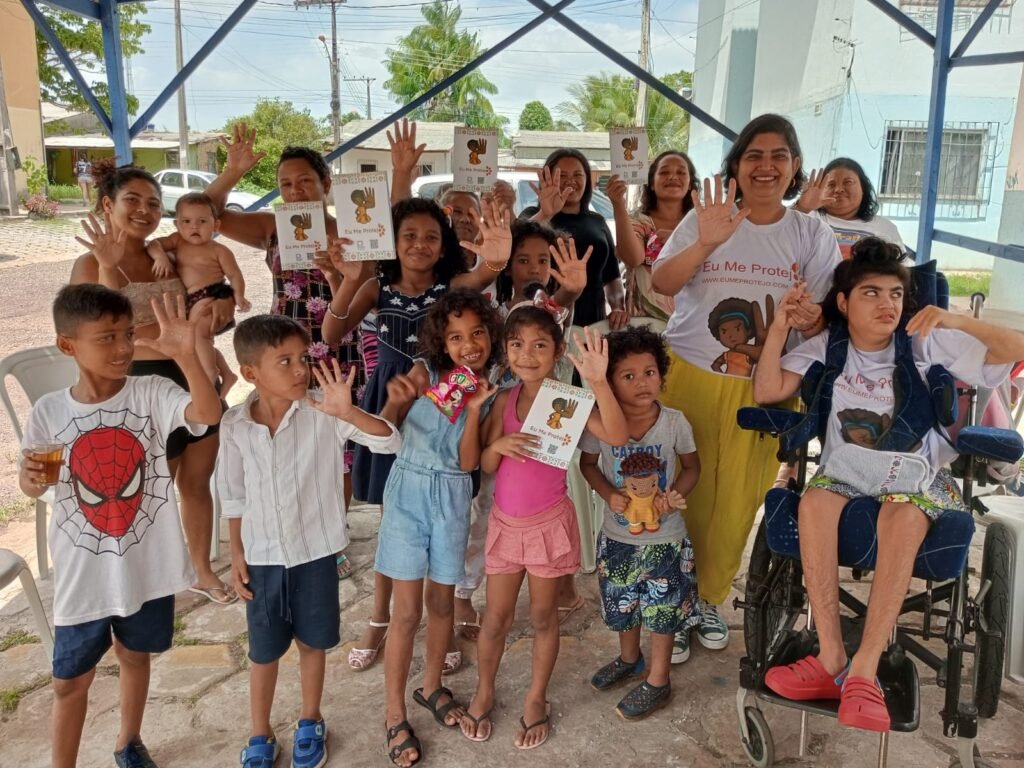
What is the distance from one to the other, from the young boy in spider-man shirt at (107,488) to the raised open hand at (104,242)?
2.36ft

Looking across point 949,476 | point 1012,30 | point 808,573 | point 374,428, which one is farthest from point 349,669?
point 1012,30

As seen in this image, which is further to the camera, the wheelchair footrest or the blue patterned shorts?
the blue patterned shorts

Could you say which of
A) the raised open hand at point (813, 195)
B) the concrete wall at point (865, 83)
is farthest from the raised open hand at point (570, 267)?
the concrete wall at point (865, 83)

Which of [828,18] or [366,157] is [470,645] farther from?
[366,157]

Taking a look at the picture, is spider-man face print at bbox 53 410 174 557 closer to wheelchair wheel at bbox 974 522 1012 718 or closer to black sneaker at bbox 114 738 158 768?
black sneaker at bbox 114 738 158 768

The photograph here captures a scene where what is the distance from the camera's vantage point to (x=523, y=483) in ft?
7.30

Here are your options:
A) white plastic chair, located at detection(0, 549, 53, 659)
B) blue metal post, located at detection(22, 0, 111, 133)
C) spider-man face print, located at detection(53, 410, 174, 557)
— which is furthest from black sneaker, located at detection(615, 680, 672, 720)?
blue metal post, located at detection(22, 0, 111, 133)

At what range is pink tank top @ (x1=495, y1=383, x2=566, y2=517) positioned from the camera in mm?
2223

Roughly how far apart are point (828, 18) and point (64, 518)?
38.6 feet

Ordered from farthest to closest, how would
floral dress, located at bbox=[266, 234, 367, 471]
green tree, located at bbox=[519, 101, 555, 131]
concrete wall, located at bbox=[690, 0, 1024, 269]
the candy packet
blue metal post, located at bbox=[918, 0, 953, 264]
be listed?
green tree, located at bbox=[519, 101, 555, 131]
concrete wall, located at bbox=[690, 0, 1024, 269]
blue metal post, located at bbox=[918, 0, 953, 264]
floral dress, located at bbox=[266, 234, 367, 471]
the candy packet

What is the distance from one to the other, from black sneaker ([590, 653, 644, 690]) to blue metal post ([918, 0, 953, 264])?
2.76 metres

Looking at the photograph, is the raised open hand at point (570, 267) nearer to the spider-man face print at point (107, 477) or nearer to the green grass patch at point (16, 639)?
the spider-man face print at point (107, 477)

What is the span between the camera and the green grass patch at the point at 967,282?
35.9 feet

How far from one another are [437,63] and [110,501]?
3263 centimetres
